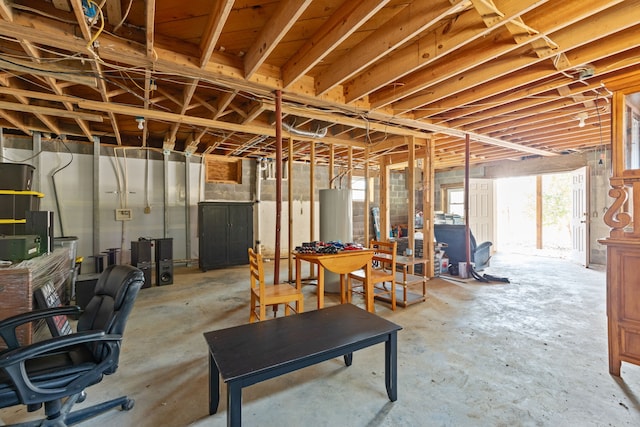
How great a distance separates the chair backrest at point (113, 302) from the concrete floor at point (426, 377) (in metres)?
0.57

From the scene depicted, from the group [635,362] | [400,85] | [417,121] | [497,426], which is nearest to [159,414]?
[497,426]

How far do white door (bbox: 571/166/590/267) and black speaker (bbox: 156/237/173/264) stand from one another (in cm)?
779

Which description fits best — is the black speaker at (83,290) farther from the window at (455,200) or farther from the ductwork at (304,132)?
the window at (455,200)

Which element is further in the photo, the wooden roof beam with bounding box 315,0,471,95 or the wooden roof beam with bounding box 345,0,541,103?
the wooden roof beam with bounding box 345,0,541,103

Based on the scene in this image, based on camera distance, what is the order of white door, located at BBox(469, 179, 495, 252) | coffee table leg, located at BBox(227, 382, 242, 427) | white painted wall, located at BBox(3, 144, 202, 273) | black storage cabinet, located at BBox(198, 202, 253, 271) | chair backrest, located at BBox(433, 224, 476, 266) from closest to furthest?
1. coffee table leg, located at BBox(227, 382, 242, 427)
2. white painted wall, located at BBox(3, 144, 202, 273)
3. chair backrest, located at BBox(433, 224, 476, 266)
4. black storage cabinet, located at BBox(198, 202, 253, 271)
5. white door, located at BBox(469, 179, 495, 252)

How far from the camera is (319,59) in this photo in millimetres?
2475

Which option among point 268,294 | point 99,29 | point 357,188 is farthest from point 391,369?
point 357,188

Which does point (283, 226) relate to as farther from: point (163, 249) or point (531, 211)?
point (531, 211)

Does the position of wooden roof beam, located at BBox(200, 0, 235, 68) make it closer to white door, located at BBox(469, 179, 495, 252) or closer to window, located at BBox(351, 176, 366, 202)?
→ window, located at BBox(351, 176, 366, 202)

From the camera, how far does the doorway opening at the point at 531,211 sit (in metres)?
9.82

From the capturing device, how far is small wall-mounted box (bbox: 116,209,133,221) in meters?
5.45

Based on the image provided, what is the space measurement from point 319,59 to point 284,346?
2.23 m

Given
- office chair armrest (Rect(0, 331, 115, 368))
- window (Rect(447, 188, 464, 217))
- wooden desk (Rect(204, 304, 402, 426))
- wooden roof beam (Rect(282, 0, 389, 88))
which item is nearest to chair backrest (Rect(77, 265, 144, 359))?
office chair armrest (Rect(0, 331, 115, 368))

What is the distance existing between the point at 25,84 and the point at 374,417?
466 cm
